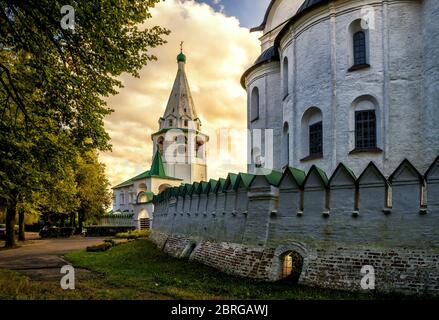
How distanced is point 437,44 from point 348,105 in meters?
3.63

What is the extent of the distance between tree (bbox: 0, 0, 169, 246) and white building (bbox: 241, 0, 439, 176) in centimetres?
630

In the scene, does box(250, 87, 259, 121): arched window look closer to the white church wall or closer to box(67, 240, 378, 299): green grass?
the white church wall

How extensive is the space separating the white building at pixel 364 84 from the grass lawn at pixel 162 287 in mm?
4993

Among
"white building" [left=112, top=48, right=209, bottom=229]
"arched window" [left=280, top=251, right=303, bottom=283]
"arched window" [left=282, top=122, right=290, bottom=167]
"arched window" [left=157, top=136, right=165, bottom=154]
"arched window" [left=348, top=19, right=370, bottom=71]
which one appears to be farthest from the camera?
"arched window" [left=157, top=136, right=165, bottom=154]

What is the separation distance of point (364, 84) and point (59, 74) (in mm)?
11068

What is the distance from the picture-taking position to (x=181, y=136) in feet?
166

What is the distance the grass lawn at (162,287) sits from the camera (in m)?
8.52

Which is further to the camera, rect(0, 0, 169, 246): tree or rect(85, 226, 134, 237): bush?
rect(85, 226, 134, 237): bush

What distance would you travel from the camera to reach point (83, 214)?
42594 mm

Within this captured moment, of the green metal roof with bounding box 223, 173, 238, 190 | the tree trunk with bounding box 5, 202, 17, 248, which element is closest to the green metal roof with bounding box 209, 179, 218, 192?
the green metal roof with bounding box 223, 173, 238, 190

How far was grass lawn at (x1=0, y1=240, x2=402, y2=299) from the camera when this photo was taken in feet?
28.0

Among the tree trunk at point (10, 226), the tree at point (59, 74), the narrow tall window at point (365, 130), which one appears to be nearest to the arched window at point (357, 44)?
the narrow tall window at point (365, 130)
